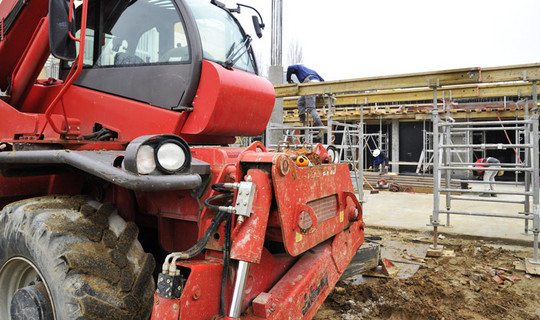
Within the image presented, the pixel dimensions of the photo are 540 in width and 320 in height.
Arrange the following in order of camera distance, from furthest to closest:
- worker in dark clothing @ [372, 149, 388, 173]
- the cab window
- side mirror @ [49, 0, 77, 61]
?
worker in dark clothing @ [372, 149, 388, 173] < the cab window < side mirror @ [49, 0, 77, 61]

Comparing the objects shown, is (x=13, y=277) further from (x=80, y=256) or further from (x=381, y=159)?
(x=381, y=159)

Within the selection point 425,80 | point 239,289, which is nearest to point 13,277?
point 239,289

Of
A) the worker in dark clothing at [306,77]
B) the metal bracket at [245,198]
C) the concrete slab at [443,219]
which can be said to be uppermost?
the worker in dark clothing at [306,77]

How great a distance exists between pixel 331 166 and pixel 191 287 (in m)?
1.52

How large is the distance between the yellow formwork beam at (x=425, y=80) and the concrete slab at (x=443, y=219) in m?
1.80

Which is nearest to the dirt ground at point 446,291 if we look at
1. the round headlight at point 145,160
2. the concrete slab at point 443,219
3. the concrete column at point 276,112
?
the concrete slab at point 443,219

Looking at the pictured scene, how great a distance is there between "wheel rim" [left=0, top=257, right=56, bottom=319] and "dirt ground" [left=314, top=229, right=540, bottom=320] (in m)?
2.44

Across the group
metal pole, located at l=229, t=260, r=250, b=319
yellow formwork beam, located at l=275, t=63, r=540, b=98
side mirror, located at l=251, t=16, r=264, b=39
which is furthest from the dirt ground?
side mirror, located at l=251, t=16, r=264, b=39

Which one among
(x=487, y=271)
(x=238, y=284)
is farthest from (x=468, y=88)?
(x=238, y=284)

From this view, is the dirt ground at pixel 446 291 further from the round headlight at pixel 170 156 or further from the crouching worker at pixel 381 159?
the crouching worker at pixel 381 159

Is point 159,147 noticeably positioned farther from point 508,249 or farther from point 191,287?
point 508,249

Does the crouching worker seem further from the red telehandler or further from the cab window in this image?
the cab window

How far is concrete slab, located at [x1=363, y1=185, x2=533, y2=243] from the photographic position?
7.72 metres

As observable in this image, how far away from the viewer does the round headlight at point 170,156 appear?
2.26 m
